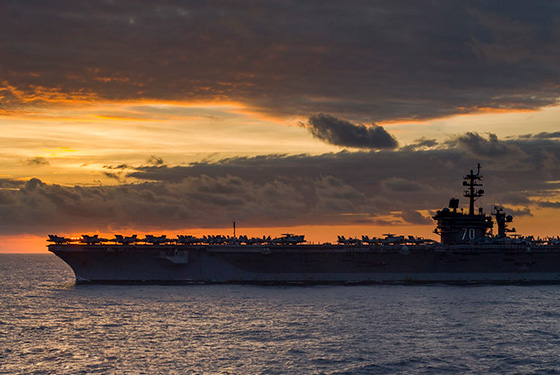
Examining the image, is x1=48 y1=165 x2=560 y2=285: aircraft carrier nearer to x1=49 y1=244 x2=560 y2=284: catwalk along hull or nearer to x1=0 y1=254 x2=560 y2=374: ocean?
x1=49 y1=244 x2=560 y2=284: catwalk along hull

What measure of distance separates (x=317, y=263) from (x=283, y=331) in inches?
851

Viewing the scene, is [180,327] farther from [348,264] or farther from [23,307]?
[348,264]

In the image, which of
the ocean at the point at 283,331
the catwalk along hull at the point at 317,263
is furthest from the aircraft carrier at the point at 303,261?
the ocean at the point at 283,331

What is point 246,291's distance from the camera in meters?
49.1

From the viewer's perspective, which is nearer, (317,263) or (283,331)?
(283,331)

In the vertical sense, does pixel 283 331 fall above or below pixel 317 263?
below

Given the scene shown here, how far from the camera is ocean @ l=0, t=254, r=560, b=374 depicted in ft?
85.5

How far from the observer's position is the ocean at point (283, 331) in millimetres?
26062

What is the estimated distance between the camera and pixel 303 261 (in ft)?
177

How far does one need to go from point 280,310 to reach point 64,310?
1337cm

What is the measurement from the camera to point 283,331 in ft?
108

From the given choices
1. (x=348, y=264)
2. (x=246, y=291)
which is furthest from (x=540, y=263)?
(x=246, y=291)

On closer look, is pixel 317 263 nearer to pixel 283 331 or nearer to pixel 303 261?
pixel 303 261

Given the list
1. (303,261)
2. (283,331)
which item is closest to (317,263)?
(303,261)
